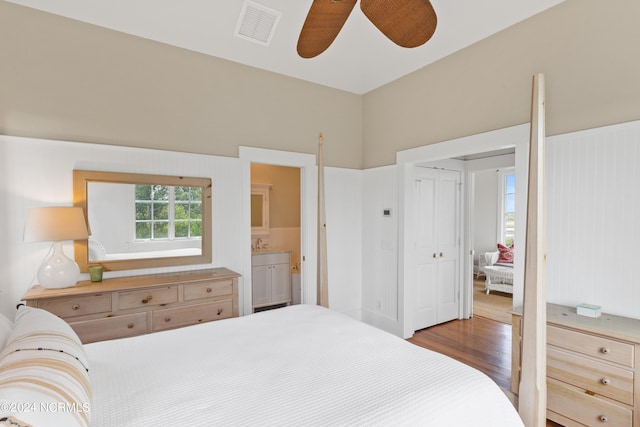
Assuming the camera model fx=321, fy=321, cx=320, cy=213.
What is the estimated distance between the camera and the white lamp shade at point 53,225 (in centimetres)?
227

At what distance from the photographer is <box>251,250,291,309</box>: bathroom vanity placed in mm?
4461

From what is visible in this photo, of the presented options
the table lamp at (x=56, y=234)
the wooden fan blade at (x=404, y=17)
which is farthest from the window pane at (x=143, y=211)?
the wooden fan blade at (x=404, y=17)

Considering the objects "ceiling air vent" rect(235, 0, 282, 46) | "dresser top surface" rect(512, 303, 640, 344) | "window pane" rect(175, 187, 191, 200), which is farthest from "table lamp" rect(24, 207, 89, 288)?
"dresser top surface" rect(512, 303, 640, 344)

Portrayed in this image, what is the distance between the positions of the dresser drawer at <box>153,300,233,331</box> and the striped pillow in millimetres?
1350

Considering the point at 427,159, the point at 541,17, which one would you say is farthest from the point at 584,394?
the point at 541,17

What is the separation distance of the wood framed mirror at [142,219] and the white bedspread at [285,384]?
134 centimetres

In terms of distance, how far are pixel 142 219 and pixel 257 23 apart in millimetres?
2024

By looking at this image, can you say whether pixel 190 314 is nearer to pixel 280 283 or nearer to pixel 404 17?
pixel 280 283

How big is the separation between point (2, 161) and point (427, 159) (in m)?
3.65

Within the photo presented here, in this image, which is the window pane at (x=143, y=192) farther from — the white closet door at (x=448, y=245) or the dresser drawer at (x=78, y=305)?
the white closet door at (x=448, y=245)

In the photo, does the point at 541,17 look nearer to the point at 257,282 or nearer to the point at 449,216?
the point at 449,216

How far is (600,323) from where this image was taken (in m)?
2.00

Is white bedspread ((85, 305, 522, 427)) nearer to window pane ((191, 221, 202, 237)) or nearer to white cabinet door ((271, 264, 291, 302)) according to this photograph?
window pane ((191, 221, 202, 237))

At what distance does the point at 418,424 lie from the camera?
1080 millimetres
